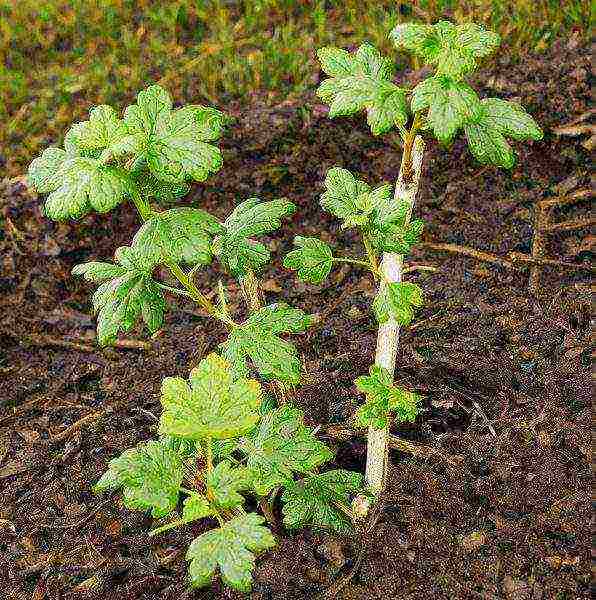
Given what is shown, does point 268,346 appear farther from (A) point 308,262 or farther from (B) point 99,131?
(B) point 99,131

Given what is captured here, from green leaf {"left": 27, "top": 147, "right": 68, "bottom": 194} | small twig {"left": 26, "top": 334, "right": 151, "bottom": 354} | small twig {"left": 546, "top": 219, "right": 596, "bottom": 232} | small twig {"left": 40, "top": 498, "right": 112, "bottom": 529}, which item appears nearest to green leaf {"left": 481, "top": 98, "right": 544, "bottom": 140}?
green leaf {"left": 27, "top": 147, "right": 68, "bottom": 194}

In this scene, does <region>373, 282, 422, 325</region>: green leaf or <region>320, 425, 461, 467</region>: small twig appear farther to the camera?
<region>320, 425, 461, 467</region>: small twig

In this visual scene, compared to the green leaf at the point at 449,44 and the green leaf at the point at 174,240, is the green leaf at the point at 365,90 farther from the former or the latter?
the green leaf at the point at 174,240

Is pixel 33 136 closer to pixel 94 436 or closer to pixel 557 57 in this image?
pixel 94 436

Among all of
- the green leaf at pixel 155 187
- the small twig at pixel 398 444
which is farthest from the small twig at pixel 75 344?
the green leaf at pixel 155 187

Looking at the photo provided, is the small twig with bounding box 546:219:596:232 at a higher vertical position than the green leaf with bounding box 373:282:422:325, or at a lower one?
lower

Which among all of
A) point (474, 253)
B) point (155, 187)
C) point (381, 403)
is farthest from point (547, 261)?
point (155, 187)

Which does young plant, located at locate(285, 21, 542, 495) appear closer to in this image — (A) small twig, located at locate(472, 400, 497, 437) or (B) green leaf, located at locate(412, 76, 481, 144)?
(B) green leaf, located at locate(412, 76, 481, 144)
